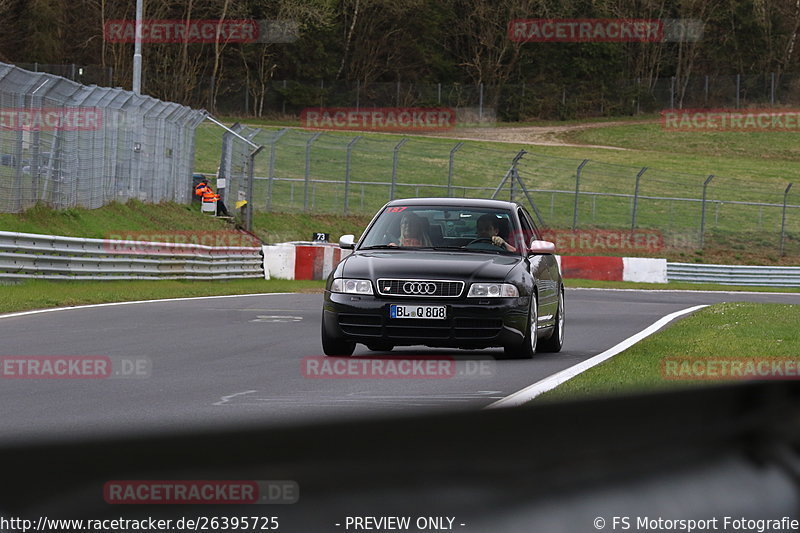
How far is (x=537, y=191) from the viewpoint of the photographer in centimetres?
4844

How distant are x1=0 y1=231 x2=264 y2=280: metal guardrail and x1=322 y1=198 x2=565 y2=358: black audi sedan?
887 cm

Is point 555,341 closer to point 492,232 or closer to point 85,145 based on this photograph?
point 492,232

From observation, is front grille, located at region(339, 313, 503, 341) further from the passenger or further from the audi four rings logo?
the passenger

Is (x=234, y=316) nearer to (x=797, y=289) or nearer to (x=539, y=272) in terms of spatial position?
(x=539, y=272)

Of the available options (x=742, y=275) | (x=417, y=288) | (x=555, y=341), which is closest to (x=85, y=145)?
(x=555, y=341)

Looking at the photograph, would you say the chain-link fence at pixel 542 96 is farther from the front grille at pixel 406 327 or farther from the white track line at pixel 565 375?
the front grille at pixel 406 327

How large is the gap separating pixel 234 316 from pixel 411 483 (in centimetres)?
1590

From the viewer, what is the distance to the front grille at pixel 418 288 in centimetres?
1091

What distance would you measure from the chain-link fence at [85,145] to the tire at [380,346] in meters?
11.3

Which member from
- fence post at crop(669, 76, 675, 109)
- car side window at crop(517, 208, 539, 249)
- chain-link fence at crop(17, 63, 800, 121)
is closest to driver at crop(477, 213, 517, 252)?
car side window at crop(517, 208, 539, 249)

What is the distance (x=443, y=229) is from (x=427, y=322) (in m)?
1.49

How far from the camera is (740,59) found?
3553 inches

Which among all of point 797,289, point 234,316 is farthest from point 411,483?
point 797,289

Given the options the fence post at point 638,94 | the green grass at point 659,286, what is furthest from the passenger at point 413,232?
the fence post at point 638,94
